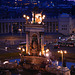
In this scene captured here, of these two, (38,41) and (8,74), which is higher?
(38,41)

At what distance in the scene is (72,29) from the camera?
8512cm

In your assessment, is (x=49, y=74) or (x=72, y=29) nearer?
(x=49, y=74)

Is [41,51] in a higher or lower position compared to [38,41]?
lower

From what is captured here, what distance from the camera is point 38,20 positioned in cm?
2420

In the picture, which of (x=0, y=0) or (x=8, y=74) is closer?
(x=8, y=74)

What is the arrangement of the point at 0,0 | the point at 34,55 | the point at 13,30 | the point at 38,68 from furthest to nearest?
the point at 0,0 < the point at 13,30 < the point at 34,55 < the point at 38,68

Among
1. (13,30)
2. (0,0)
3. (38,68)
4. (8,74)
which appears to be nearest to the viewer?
(8,74)

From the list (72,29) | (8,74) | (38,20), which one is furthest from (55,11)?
(8,74)

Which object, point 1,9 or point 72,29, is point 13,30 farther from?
point 72,29

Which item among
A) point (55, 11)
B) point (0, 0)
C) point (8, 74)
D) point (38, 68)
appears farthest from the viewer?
point (0, 0)

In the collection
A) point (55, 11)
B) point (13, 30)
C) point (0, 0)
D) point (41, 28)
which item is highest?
point (0, 0)

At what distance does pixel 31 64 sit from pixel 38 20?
736 cm

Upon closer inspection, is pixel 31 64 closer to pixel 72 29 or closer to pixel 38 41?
pixel 38 41

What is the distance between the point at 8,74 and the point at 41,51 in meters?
7.21
